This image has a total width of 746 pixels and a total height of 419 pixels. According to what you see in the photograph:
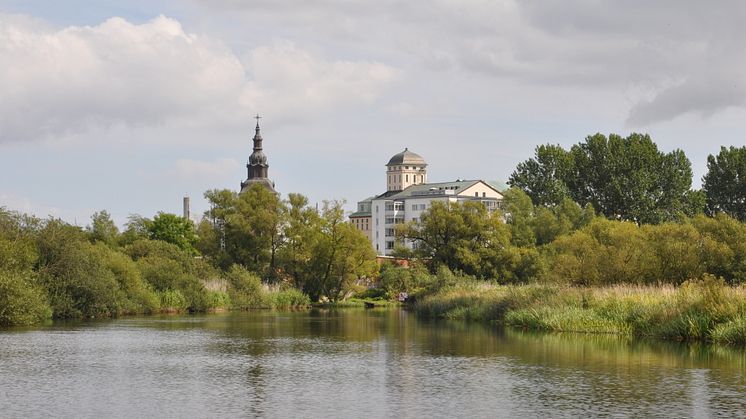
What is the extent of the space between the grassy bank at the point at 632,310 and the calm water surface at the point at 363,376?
2130mm

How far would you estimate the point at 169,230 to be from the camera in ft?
434

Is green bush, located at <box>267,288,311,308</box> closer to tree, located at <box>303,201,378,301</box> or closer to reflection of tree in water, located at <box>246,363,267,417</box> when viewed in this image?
tree, located at <box>303,201,378,301</box>

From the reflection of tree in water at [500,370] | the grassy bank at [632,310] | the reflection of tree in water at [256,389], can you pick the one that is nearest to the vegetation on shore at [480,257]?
the grassy bank at [632,310]

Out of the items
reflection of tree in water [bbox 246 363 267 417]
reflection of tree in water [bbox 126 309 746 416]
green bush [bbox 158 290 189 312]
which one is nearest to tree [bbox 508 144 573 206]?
green bush [bbox 158 290 189 312]

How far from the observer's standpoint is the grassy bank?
43656mm

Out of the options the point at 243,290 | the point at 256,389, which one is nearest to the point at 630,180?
the point at 243,290

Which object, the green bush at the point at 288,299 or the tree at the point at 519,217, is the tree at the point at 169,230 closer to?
the green bush at the point at 288,299

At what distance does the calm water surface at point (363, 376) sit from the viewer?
84.9ft

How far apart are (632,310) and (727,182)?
342 ft

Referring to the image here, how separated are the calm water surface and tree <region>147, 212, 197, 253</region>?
257 ft

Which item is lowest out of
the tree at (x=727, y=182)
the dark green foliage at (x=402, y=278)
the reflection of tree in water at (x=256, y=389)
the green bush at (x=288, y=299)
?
the reflection of tree in water at (x=256, y=389)

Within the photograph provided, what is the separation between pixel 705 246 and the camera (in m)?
63.2

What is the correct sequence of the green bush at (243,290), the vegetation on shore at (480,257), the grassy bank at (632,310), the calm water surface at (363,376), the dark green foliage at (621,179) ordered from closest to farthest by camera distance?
the calm water surface at (363,376)
the grassy bank at (632,310)
the vegetation on shore at (480,257)
the green bush at (243,290)
the dark green foliage at (621,179)

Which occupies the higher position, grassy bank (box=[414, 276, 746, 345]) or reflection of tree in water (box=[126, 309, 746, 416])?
grassy bank (box=[414, 276, 746, 345])
